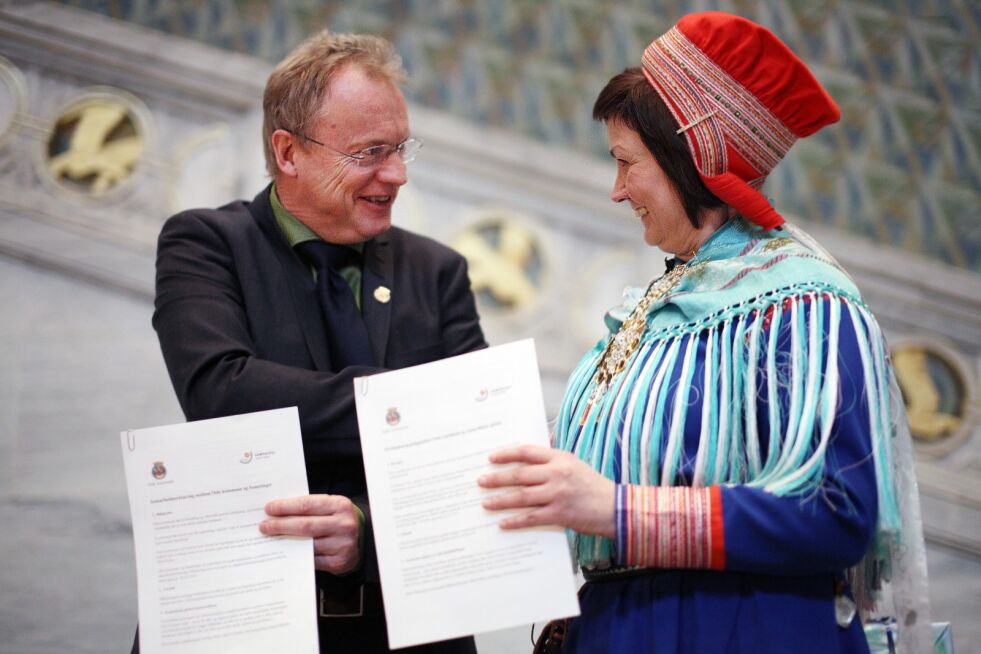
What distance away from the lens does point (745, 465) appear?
1511 millimetres

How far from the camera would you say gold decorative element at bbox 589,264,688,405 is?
173cm

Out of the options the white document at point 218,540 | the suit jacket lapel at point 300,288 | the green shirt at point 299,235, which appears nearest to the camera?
the white document at point 218,540

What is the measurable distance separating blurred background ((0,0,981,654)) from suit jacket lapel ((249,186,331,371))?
1255 millimetres

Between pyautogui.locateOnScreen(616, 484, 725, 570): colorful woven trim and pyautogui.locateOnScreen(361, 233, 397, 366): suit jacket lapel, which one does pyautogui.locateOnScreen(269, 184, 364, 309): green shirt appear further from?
pyautogui.locateOnScreen(616, 484, 725, 570): colorful woven trim

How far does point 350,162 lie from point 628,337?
0.65 metres

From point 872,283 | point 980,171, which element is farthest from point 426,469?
point 980,171

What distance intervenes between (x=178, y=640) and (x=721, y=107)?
1208mm

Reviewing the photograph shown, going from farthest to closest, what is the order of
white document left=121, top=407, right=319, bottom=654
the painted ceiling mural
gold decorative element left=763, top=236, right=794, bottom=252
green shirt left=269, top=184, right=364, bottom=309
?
the painted ceiling mural
green shirt left=269, top=184, right=364, bottom=309
gold decorative element left=763, top=236, right=794, bottom=252
white document left=121, top=407, right=319, bottom=654

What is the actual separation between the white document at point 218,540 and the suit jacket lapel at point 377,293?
15.8 inches

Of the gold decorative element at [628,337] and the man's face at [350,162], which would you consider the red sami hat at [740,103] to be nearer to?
the gold decorative element at [628,337]

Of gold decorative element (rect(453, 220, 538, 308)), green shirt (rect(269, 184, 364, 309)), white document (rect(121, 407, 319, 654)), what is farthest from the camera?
gold decorative element (rect(453, 220, 538, 308))

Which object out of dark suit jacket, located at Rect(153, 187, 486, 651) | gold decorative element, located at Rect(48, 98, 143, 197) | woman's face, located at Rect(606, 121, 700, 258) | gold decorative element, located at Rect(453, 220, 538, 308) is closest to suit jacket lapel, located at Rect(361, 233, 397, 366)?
dark suit jacket, located at Rect(153, 187, 486, 651)

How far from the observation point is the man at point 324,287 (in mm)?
1709

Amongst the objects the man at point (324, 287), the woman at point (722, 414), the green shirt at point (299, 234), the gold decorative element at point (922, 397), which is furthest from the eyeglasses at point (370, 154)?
the gold decorative element at point (922, 397)
